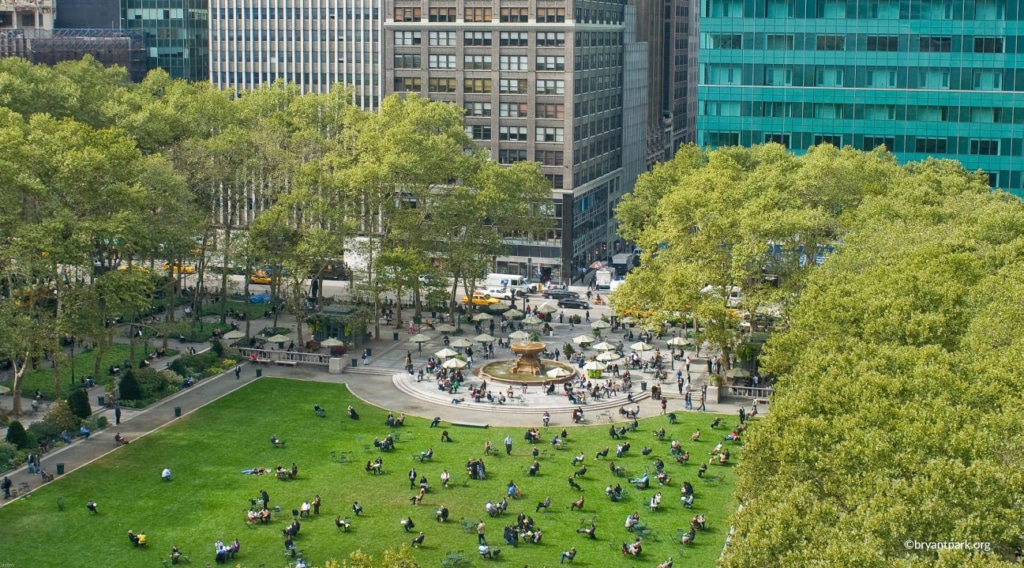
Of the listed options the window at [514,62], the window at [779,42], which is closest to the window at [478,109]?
the window at [514,62]

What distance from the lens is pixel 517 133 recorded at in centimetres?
16525

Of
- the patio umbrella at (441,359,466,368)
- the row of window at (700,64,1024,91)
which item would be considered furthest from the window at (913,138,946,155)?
the patio umbrella at (441,359,466,368)

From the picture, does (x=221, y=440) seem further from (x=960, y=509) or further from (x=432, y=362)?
(x=960, y=509)

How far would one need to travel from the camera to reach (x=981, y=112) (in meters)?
156

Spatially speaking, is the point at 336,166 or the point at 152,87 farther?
the point at 152,87

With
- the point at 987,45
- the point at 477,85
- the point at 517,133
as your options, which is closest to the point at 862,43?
the point at 987,45

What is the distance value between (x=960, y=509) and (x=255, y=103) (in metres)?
110

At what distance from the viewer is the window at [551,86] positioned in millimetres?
163375

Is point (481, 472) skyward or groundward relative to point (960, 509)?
groundward

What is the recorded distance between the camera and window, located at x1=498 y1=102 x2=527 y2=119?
541 feet

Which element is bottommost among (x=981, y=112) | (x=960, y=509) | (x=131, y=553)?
(x=131, y=553)

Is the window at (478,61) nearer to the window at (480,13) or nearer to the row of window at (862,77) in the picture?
the window at (480,13)

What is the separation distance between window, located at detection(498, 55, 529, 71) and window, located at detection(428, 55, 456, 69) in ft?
20.7

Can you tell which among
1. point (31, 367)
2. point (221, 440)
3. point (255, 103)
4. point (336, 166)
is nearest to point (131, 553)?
point (221, 440)
